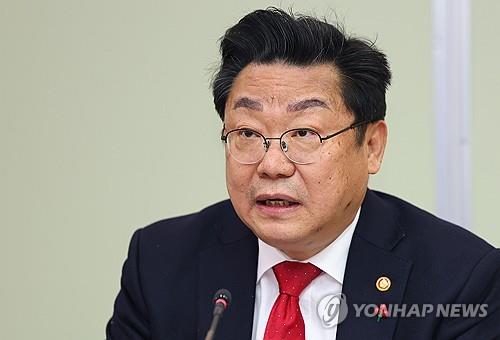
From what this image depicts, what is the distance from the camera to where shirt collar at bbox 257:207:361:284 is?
2.11m

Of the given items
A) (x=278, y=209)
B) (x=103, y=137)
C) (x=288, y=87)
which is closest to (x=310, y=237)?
(x=278, y=209)

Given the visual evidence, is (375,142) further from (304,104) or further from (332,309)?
(332,309)

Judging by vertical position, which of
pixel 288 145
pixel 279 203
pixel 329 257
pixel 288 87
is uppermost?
pixel 288 87

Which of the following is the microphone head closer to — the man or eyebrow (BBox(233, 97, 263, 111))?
the man

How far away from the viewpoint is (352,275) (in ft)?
6.87

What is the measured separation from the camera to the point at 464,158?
2.66 metres

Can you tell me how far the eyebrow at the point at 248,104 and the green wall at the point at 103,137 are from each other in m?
0.76

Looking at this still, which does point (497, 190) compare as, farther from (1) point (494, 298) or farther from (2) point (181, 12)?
(2) point (181, 12)

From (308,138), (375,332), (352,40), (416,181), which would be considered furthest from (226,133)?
(416,181)

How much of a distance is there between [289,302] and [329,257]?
130mm

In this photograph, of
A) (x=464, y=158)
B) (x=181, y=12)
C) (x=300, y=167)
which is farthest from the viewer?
(x=181, y=12)

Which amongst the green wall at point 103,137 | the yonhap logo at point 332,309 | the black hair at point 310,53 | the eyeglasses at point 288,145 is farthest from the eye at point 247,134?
the green wall at point 103,137

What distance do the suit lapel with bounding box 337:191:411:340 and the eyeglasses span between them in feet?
0.90

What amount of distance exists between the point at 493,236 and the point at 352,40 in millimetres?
864
